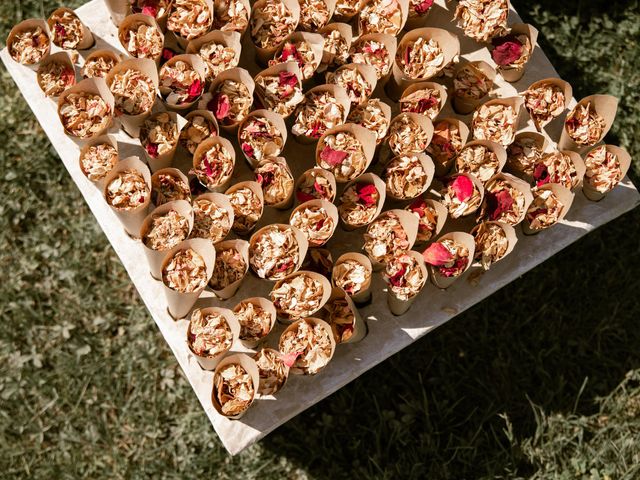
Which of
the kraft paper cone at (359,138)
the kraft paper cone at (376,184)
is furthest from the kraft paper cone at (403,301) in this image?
the kraft paper cone at (359,138)

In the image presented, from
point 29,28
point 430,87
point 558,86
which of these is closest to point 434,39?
point 430,87

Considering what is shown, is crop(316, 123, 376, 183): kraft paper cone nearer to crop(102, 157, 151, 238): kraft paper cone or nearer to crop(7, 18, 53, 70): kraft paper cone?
crop(102, 157, 151, 238): kraft paper cone

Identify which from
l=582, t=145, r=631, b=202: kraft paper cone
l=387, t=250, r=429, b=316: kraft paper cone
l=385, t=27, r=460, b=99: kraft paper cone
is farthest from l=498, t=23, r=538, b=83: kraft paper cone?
l=387, t=250, r=429, b=316: kraft paper cone

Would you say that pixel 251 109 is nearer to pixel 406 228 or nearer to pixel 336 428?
pixel 406 228

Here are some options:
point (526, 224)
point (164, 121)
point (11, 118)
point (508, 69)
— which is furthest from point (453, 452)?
point (11, 118)

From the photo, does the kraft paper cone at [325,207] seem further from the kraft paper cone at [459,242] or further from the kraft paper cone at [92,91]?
the kraft paper cone at [92,91]

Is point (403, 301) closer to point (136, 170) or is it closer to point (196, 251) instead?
point (196, 251)
